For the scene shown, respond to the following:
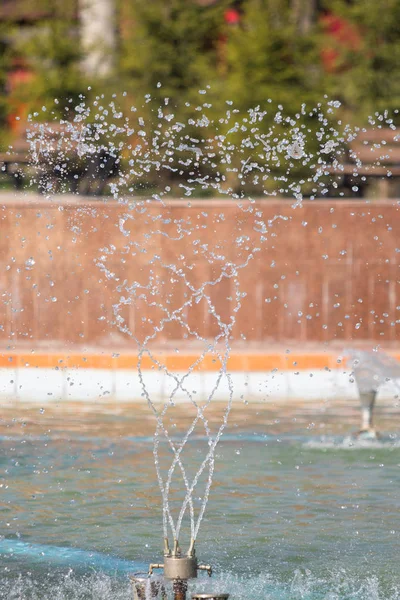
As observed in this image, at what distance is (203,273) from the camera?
61.7 ft

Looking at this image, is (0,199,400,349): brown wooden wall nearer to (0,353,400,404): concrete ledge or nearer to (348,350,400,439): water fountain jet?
(0,353,400,404): concrete ledge

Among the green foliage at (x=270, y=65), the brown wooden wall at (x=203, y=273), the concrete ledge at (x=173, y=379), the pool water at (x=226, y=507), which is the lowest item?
the pool water at (x=226, y=507)

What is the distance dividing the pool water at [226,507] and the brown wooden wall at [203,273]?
589cm

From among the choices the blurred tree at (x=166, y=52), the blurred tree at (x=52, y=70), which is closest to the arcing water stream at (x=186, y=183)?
the blurred tree at (x=166, y=52)

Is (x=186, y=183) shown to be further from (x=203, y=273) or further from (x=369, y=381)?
(x=369, y=381)

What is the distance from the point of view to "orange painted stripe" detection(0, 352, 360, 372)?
1677 centimetres

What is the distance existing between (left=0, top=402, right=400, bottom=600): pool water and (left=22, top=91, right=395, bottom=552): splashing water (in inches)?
142

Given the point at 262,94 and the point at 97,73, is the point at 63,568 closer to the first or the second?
the point at 262,94

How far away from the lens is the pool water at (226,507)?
6.54 m

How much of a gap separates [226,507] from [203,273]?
34.3ft

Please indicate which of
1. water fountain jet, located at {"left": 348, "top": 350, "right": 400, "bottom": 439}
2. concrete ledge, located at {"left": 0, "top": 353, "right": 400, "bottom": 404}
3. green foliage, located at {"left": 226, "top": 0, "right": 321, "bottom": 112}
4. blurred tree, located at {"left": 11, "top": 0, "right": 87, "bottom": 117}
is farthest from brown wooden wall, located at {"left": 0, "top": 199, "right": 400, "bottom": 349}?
water fountain jet, located at {"left": 348, "top": 350, "right": 400, "bottom": 439}

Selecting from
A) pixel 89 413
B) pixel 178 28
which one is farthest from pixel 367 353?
pixel 178 28

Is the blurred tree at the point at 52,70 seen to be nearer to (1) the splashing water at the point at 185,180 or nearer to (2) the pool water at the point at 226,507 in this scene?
(1) the splashing water at the point at 185,180

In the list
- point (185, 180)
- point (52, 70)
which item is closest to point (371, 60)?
point (185, 180)
